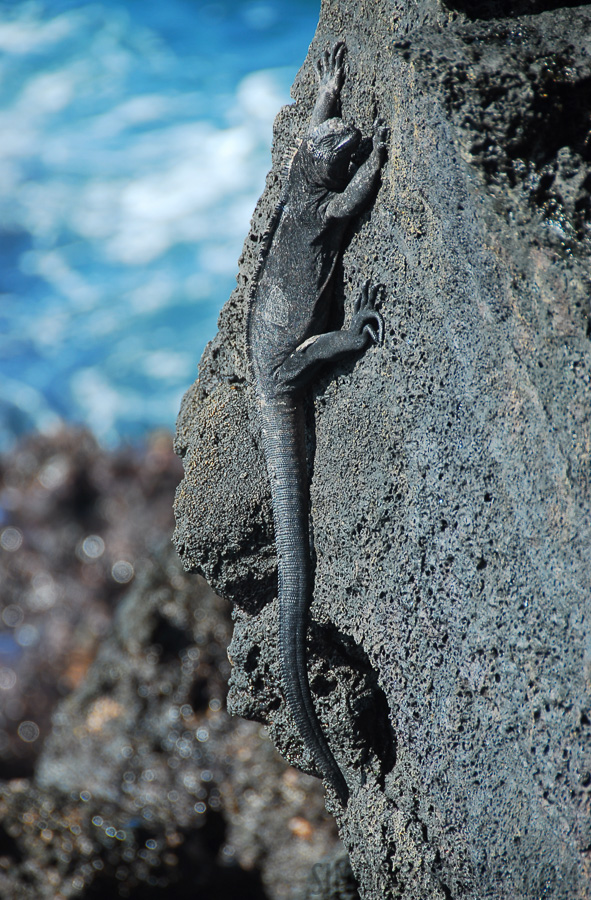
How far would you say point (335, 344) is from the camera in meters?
2.90

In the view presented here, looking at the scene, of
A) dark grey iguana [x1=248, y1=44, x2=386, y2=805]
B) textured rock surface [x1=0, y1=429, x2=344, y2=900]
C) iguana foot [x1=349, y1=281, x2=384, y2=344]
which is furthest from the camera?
textured rock surface [x1=0, y1=429, x2=344, y2=900]

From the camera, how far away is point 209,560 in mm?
3252

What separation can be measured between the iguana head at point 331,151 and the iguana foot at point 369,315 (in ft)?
1.54

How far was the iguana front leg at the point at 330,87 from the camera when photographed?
2969 millimetres

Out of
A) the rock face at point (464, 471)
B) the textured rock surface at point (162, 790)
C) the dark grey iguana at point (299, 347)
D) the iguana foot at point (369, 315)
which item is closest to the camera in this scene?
the rock face at point (464, 471)

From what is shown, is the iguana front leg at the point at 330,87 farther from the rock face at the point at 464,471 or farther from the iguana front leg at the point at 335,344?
the iguana front leg at the point at 335,344

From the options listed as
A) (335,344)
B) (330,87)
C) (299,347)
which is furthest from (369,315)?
(330,87)

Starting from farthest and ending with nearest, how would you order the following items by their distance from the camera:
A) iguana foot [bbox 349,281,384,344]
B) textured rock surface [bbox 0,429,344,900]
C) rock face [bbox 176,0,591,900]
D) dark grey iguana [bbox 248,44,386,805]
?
textured rock surface [bbox 0,429,344,900] → dark grey iguana [bbox 248,44,386,805] → iguana foot [bbox 349,281,384,344] → rock face [bbox 176,0,591,900]

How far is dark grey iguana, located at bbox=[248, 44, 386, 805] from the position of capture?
295cm

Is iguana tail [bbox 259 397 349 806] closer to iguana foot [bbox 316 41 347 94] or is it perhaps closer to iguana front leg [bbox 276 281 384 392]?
iguana front leg [bbox 276 281 384 392]

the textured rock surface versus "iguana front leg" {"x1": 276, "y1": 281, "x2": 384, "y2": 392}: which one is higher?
"iguana front leg" {"x1": 276, "y1": 281, "x2": 384, "y2": 392}

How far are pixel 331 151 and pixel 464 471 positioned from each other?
139 centimetres

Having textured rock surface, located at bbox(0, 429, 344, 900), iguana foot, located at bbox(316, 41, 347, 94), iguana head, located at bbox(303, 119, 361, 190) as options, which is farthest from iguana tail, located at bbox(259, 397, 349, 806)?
iguana foot, located at bbox(316, 41, 347, 94)

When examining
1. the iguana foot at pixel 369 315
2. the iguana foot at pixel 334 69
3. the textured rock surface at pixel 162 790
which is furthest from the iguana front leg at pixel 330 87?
the textured rock surface at pixel 162 790
